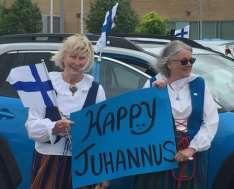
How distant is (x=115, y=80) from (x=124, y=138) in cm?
101

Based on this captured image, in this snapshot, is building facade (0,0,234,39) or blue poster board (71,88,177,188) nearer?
blue poster board (71,88,177,188)

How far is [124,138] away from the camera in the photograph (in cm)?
455

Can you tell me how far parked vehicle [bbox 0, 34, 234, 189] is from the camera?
16.4ft

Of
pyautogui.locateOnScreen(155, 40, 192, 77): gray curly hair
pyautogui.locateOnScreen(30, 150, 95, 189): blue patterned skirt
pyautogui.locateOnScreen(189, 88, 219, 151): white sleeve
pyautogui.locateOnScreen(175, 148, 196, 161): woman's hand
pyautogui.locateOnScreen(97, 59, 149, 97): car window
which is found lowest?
pyautogui.locateOnScreen(30, 150, 95, 189): blue patterned skirt

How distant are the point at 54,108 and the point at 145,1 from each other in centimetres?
5507

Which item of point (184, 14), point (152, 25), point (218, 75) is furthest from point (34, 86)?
point (184, 14)

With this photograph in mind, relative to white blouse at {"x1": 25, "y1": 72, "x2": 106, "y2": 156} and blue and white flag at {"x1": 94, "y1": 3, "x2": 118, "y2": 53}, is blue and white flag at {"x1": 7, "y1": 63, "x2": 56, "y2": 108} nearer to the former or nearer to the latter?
white blouse at {"x1": 25, "y1": 72, "x2": 106, "y2": 156}

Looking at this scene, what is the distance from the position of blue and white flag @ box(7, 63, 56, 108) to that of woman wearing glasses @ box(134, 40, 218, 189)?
2.39 feet

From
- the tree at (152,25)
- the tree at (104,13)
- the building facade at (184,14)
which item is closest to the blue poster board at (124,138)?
the tree at (152,25)

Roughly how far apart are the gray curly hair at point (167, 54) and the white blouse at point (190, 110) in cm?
12

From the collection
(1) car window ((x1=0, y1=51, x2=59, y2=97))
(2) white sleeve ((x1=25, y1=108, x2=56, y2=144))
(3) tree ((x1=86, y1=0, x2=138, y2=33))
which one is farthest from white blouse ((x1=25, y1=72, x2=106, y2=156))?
(3) tree ((x1=86, y1=0, x2=138, y2=33))

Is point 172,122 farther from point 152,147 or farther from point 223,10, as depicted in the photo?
point 223,10

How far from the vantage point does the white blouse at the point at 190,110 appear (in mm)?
4461

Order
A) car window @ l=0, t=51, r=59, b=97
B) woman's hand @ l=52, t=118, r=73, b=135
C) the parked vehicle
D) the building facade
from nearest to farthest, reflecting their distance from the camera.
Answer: woman's hand @ l=52, t=118, r=73, b=135
the parked vehicle
car window @ l=0, t=51, r=59, b=97
the building facade
